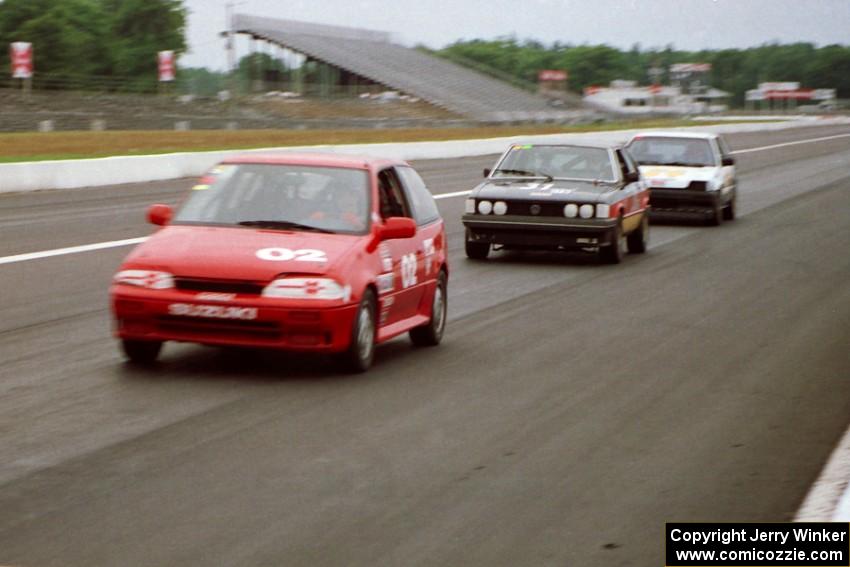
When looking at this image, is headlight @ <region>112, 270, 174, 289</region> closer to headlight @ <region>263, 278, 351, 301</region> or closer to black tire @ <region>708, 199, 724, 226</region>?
headlight @ <region>263, 278, 351, 301</region>

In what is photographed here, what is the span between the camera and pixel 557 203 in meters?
17.3

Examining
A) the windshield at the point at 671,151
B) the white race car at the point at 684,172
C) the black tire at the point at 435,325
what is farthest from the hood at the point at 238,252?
the windshield at the point at 671,151

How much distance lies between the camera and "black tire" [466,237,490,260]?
1777cm

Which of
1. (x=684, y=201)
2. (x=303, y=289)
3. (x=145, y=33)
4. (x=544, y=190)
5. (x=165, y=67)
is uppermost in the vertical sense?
(x=303, y=289)

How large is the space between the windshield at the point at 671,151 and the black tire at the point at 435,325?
13.8m

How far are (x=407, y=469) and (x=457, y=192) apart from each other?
24325 millimetres

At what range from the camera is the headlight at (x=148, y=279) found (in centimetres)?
895

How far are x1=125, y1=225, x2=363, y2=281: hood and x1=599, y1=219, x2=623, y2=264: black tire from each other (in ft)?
27.4

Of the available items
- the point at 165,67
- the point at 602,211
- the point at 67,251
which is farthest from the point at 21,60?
the point at 602,211

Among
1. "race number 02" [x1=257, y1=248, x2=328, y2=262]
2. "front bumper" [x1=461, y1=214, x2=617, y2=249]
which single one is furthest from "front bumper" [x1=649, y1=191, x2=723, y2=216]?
"race number 02" [x1=257, y1=248, x2=328, y2=262]

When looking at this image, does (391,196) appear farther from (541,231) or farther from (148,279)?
(541,231)

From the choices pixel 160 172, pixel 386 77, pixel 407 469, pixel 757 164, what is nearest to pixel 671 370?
pixel 407 469

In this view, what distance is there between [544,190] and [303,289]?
8.86 m

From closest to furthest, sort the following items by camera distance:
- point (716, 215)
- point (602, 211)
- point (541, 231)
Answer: point (602, 211) < point (541, 231) < point (716, 215)
